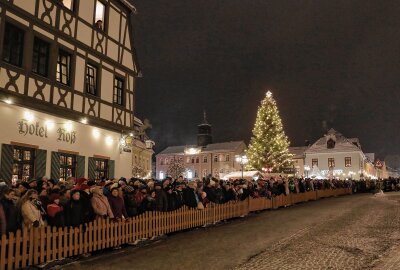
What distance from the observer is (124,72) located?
72.1 ft

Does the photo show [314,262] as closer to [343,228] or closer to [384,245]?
[384,245]

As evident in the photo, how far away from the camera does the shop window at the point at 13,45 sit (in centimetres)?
1441

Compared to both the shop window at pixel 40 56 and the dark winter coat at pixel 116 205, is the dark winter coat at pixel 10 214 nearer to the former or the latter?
the dark winter coat at pixel 116 205

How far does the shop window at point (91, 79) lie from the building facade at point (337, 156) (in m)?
61.3

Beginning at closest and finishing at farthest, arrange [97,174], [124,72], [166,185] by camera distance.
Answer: [166,185]
[97,174]
[124,72]

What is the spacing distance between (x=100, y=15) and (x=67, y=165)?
7227 millimetres

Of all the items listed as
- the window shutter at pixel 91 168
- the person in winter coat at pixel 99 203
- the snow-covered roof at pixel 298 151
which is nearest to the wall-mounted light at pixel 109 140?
the window shutter at pixel 91 168

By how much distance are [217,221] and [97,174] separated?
21.7 ft

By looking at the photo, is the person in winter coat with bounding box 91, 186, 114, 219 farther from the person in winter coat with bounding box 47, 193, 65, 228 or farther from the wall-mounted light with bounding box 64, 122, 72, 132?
the wall-mounted light with bounding box 64, 122, 72, 132

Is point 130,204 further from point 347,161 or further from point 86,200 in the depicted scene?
point 347,161

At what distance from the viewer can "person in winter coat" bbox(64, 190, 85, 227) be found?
9.72m

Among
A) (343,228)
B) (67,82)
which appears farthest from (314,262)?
(67,82)

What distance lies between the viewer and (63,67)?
57.0 feet

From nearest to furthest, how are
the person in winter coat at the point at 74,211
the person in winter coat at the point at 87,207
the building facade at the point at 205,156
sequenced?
1. the person in winter coat at the point at 74,211
2. the person in winter coat at the point at 87,207
3. the building facade at the point at 205,156
